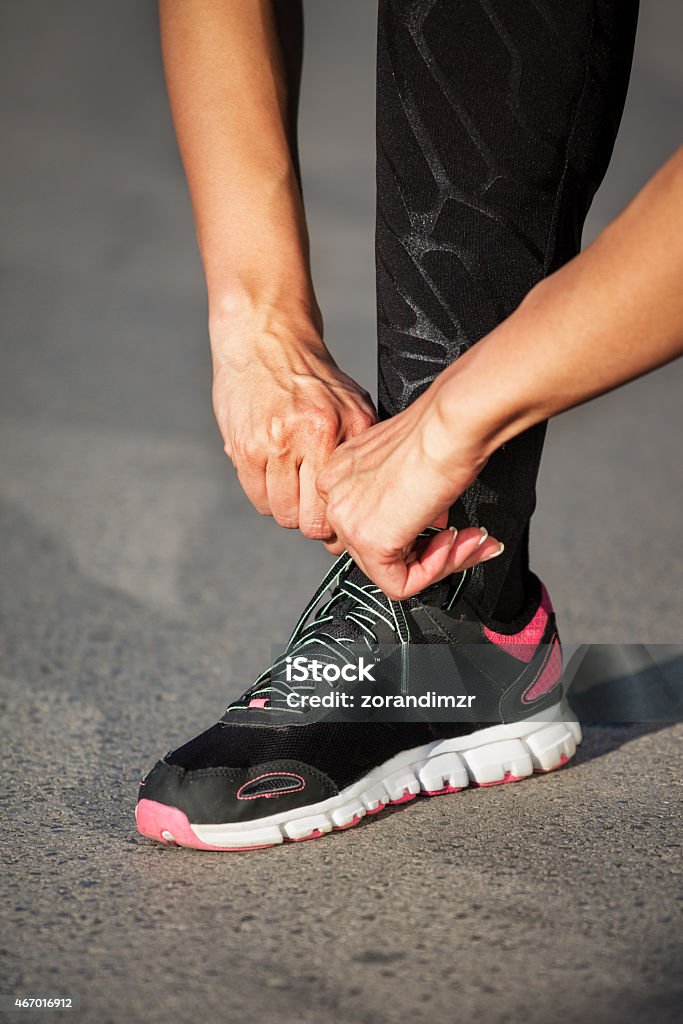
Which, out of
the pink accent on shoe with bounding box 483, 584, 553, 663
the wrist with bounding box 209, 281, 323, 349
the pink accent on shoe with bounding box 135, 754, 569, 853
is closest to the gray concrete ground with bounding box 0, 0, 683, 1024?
the pink accent on shoe with bounding box 135, 754, 569, 853

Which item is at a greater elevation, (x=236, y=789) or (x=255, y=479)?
(x=255, y=479)

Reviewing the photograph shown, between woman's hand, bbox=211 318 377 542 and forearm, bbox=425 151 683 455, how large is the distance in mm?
219

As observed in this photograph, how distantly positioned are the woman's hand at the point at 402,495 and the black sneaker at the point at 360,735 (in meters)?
0.09

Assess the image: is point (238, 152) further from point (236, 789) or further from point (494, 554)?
point (236, 789)

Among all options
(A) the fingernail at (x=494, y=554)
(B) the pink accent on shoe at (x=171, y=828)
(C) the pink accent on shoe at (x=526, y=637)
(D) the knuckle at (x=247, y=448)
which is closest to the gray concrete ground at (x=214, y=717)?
(B) the pink accent on shoe at (x=171, y=828)

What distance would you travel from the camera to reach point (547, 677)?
1.15 meters

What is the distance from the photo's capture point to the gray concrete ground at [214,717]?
29.7 inches

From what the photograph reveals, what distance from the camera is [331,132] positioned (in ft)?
20.0

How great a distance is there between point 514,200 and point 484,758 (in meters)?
0.52

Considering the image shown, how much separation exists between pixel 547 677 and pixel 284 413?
15.0 inches

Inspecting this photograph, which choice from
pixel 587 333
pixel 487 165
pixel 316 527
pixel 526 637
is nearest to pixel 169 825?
pixel 316 527

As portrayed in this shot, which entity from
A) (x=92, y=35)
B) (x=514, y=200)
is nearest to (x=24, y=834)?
(x=514, y=200)

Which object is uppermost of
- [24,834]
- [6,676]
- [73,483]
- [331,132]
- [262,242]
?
[262,242]

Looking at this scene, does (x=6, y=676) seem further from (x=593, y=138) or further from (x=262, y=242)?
(x=593, y=138)
